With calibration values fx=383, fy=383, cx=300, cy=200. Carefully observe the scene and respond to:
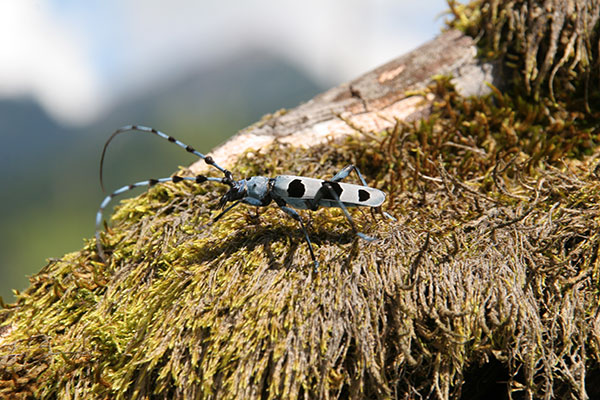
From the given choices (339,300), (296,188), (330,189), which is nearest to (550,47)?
(330,189)

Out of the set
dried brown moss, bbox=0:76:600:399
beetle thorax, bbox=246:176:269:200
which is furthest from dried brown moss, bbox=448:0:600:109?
beetle thorax, bbox=246:176:269:200

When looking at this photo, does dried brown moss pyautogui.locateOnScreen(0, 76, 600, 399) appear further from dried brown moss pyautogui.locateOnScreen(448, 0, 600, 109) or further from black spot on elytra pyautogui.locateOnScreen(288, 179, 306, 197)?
dried brown moss pyautogui.locateOnScreen(448, 0, 600, 109)

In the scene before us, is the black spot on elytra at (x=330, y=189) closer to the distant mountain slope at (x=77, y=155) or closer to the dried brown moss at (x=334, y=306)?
the dried brown moss at (x=334, y=306)

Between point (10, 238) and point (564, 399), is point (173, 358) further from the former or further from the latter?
point (10, 238)

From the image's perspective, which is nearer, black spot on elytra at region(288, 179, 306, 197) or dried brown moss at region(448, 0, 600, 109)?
black spot on elytra at region(288, 179, 306, 197)

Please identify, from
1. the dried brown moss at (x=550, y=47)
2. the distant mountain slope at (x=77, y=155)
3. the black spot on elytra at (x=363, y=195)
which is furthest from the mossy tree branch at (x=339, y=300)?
the distant mountain slope at (x=77, y=155)

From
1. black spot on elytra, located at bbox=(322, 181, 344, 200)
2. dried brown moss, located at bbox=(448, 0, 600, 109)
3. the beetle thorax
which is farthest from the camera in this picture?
dried brown moss, located at bbox=(448, 0, 600, 109)
